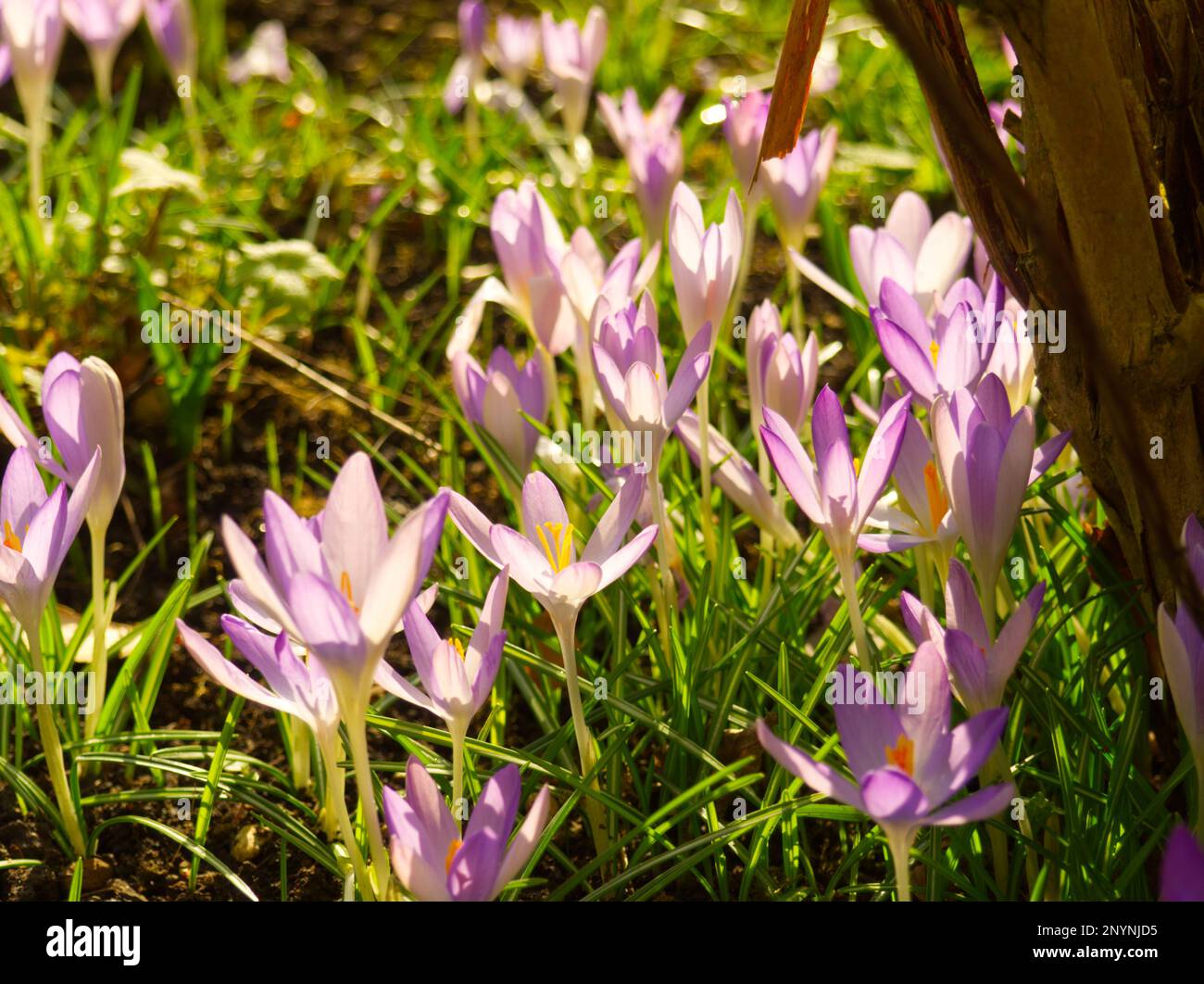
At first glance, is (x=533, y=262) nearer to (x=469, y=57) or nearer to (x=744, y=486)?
(x=744, y=486)

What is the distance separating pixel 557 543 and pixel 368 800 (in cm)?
30

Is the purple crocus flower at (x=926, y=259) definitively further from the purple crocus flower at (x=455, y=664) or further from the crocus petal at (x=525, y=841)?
the crocus petal at (x=525, y=841)

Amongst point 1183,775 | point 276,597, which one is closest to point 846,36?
point 1183,775

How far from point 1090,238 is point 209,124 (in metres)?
2.61

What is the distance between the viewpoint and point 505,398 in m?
1.56

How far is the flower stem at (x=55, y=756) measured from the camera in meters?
1.28

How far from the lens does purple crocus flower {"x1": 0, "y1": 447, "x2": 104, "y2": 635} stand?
120 centimetres

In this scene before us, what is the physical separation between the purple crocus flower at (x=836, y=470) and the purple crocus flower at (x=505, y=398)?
44cm

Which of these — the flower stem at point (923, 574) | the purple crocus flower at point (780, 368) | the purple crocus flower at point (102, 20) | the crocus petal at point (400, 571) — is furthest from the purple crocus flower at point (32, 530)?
the purple crocus flower at point (102, 20)

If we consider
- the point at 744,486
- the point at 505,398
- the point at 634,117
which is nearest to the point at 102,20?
the point at 634,117

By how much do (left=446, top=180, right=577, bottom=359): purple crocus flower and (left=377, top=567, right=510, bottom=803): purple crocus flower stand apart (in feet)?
1.88

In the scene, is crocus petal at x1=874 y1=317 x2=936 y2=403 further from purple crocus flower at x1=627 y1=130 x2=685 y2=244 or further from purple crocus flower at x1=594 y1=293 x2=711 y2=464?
purple crocus flower at x1=627 y1=130 x2=685 y2=244
